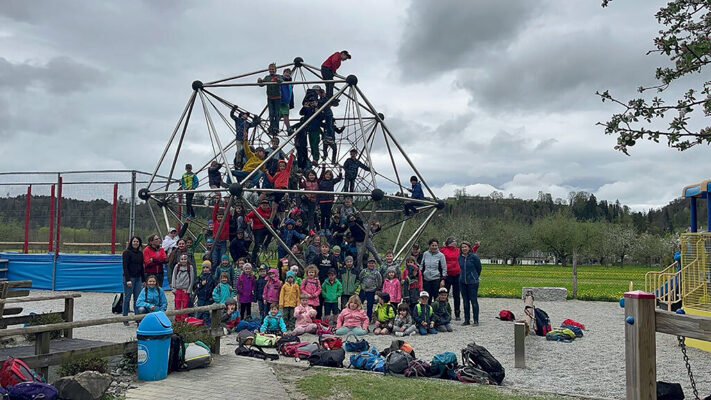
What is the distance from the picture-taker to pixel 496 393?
7152 mm

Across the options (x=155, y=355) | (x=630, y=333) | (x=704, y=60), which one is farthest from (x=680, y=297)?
(x=155, y=355)

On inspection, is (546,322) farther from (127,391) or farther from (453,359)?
(127,391)

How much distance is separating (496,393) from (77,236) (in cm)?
1752

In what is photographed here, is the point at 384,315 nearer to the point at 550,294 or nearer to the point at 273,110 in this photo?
the point at 273,110

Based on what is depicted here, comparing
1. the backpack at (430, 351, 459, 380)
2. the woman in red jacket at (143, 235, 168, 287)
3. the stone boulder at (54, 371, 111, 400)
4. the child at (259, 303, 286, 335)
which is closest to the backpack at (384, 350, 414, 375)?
the backpack at (430, 351, 459, 380)

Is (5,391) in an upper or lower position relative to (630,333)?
lower

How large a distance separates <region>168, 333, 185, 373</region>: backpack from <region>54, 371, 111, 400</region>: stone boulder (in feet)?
5.28

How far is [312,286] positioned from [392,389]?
5655 mm

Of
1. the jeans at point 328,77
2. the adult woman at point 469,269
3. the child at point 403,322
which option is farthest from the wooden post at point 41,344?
the jeans at point 328,77

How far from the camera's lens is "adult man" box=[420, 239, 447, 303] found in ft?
44.1

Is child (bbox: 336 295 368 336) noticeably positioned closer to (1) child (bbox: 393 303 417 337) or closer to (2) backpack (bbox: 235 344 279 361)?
(1) child (bbox: 393 303 417 337)

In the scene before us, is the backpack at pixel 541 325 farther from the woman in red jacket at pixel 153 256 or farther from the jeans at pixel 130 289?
the jeans at pixel 130 289

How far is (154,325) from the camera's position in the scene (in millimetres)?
7430

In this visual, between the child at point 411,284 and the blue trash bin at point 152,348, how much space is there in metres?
6.90
